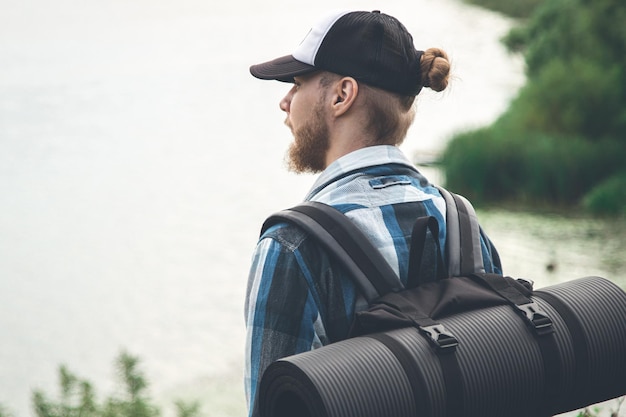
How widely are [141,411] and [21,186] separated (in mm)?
17657

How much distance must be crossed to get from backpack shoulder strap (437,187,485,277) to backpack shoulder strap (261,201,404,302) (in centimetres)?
18

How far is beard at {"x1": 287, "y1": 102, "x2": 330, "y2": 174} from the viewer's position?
174 centimetres

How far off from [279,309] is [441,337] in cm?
27

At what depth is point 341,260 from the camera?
1.55 m

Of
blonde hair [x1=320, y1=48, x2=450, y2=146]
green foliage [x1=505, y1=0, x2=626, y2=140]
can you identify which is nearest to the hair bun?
blonde hair [x1=320, y1=48, x2=450, y2=146]

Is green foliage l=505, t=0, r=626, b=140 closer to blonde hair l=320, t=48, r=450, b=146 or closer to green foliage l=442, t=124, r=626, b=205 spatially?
green foliage l=442, t=124, r=626, b=205

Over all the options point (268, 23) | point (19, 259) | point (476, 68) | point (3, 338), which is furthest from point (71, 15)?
point (3, 338)

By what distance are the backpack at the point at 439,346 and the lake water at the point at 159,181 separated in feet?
11.6

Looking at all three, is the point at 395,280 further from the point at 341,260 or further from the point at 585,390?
the point at 585,390

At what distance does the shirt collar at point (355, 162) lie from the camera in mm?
1701

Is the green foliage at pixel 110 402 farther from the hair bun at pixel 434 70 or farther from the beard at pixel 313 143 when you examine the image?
the hair bun at pixel 434 70

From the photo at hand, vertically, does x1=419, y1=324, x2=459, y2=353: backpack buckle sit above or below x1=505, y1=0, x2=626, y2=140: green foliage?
below

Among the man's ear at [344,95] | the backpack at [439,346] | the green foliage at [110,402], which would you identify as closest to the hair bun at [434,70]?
the man's ear at [344,95]

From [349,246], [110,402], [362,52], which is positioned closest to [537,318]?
[349,246]
